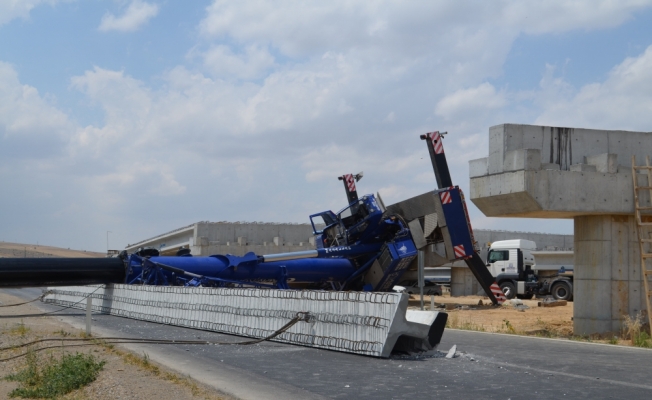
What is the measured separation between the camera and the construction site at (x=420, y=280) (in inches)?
469

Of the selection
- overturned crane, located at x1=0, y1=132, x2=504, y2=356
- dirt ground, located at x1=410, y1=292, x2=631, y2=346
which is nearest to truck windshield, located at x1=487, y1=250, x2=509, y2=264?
dirt ground, located at x1=410, y1=292, x2=631, y2=346

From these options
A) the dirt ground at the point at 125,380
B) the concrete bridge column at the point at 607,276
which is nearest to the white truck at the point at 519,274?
the concrete bridge column at the point at 607,276

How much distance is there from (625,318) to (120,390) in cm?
1102

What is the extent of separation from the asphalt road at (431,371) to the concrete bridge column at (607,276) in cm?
158

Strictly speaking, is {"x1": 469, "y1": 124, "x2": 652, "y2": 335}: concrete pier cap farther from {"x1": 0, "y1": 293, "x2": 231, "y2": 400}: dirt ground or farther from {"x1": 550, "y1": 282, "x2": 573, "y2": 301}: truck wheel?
{"x1": 550, "y1": 282, "x2": 573, "y2": 301}: truck wheel

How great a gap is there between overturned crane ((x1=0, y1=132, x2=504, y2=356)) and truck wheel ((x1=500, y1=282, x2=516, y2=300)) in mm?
9192

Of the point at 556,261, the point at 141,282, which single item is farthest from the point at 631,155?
the point at 556,261

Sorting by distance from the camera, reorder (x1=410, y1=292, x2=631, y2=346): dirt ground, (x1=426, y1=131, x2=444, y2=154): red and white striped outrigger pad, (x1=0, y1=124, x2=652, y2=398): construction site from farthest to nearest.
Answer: (x1=426, y1=131, x2=444, y2=154): red and white striped outrigger pad, (x1=410, y1=292, x2=631, y2=346): dirt ground, (x1=0, y1=124, x2=652, y2=398): construction site

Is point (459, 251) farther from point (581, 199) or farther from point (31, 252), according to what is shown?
point (31, 252)

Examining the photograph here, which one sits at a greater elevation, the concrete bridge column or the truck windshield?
the truck windshield

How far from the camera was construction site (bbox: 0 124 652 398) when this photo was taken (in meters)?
11.9

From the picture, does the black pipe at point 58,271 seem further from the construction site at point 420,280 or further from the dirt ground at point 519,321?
the dirt ground at point 519,321

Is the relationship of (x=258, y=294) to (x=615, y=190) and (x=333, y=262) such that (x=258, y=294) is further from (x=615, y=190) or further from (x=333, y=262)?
(x=333, y=262)


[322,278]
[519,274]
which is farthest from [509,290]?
[322,278]
